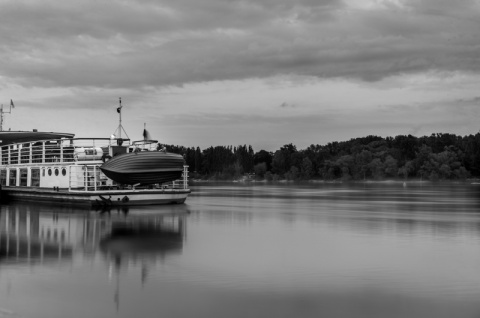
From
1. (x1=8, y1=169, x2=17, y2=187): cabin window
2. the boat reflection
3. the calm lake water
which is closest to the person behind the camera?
the calm lake water

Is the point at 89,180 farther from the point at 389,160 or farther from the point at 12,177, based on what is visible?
the point at 389,160

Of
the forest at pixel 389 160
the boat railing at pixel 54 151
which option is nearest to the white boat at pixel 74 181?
the boat railing at pixel 54 151

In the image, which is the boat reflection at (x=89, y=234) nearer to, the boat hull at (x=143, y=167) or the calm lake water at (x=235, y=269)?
the calm lake water at (x=235, y=269)

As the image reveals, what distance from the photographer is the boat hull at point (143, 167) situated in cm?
3856

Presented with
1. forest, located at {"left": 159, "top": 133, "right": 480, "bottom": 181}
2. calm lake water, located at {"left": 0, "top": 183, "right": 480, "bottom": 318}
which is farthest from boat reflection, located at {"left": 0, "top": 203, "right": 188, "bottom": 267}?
forest, located at {"left": 159, "top": 133, "right": 480, "bottom": 181}

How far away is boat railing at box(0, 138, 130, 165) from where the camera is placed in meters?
41.9

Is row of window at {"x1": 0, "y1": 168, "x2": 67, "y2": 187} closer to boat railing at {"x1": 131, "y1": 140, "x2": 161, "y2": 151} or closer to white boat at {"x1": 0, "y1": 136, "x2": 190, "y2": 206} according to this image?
white boat at {"x1": 0, "y1": 136, "x2": 190, "y2": 206}

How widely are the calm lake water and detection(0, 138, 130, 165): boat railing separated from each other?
9.92 meters

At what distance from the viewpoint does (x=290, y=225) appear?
32219 millimetres

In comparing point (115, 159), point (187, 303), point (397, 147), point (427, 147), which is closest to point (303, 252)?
point (187, 303)

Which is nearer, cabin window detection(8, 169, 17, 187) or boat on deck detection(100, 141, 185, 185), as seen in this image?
boat on deck detection(100, 141, 185, 185)

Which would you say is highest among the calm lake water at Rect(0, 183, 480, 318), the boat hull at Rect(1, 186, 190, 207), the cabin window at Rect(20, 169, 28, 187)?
the cabin window at Rect(20, 169, 28, 187)

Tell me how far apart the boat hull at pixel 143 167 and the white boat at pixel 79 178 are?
0.07 m

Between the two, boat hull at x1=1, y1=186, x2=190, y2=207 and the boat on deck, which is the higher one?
the boat on deck
